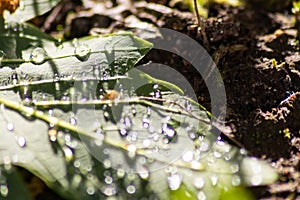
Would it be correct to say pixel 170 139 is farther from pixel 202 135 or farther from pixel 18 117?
pixel 18 117

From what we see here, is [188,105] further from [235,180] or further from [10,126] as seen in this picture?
[10,126]

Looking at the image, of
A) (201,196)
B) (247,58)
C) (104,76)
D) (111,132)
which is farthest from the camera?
(247,58)

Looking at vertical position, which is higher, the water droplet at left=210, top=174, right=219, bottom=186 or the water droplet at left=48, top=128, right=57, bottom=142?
the water droplet at left=48, top=128, right=57, bottom=142

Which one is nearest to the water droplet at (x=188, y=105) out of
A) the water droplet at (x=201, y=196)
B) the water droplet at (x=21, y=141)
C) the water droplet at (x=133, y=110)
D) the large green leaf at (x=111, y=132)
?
the large green leaf at (x=111, y=132)

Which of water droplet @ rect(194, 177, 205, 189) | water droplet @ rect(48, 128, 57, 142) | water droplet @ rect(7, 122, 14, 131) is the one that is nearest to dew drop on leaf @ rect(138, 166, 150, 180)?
water droplet @ rect(194, 177, 205, 189)

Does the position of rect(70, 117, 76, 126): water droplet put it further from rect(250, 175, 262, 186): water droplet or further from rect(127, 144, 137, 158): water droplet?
rect(250, 175, 262, 186): water droplet

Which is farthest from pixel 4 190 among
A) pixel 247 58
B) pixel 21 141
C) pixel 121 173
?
pixel 247 58
